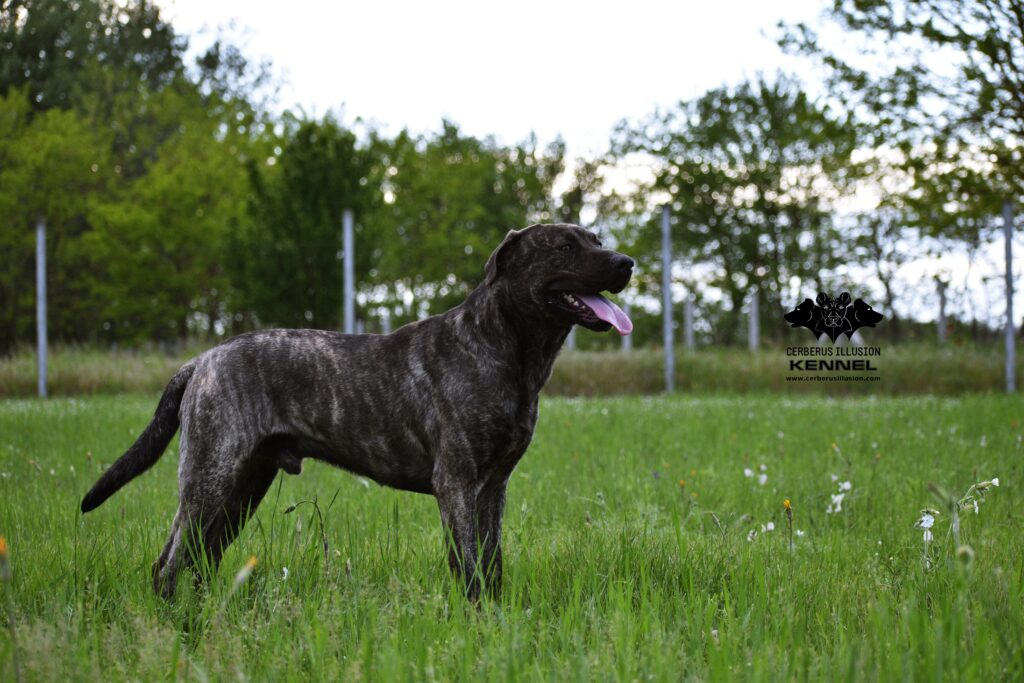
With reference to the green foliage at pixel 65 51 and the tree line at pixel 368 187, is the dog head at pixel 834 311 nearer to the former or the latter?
the tree line at pixel 368 187

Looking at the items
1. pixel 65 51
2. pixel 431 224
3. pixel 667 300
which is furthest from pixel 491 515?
pixel 65 51

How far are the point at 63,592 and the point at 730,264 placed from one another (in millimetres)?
36118

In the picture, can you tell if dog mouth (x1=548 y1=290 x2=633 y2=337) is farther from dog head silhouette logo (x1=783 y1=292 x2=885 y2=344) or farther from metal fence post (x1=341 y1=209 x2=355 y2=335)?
metal fence post (x1=341 y1=209 x2=355 y2=335)

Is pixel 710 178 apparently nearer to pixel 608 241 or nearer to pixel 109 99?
pixel 608 241

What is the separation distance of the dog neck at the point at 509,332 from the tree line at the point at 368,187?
11.0 metres

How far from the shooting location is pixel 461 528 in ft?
11.0

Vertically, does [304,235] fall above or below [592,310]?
above

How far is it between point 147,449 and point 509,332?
1.76 meters

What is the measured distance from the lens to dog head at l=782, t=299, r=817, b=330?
407 inches

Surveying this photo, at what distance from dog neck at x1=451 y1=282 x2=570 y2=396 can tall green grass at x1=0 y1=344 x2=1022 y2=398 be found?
12.3 meters

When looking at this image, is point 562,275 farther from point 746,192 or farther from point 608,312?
point 746,192

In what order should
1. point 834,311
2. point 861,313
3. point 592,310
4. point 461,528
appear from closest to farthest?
1. point 461,528
2. point 592,310
3. point 861,313
4. point 834,311

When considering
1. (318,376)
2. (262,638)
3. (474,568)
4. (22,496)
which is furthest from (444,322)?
(22,496)

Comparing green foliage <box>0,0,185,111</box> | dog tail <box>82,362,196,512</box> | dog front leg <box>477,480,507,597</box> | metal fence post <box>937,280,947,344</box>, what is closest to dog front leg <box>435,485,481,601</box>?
dog front leg <box>477,480,507,597</box>
